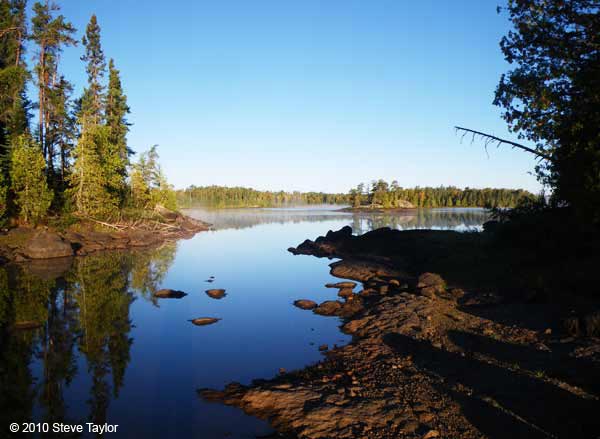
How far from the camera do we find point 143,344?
1398cm

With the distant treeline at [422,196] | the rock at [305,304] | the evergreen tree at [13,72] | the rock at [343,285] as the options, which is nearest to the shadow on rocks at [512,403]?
the rock at [305,304]

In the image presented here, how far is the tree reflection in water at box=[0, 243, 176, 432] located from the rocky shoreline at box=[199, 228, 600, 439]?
12.0 feet

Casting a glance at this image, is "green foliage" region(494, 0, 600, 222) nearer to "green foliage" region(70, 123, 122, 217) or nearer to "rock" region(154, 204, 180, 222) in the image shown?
"green foliage" region(70, 123, 122, 217)

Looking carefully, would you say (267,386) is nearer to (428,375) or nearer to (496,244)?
(428,375)

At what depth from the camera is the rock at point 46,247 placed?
103 feet

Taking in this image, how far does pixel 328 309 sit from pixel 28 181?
32575 millimetres

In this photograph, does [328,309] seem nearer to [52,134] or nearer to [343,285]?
[343,285]

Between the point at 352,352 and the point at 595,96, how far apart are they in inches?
465

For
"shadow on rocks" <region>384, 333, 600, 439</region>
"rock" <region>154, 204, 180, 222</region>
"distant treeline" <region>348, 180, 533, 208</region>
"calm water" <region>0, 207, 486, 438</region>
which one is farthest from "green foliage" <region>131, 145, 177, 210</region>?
"distant treeline" <region>348, 180, 533, 208</region>

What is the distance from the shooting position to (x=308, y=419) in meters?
7.96

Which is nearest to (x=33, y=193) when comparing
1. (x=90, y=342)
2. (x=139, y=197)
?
(x=139, y=197)

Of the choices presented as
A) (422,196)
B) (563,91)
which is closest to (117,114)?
(563,91)

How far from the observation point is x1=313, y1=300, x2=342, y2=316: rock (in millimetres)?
17859

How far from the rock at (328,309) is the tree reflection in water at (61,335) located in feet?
27.9
